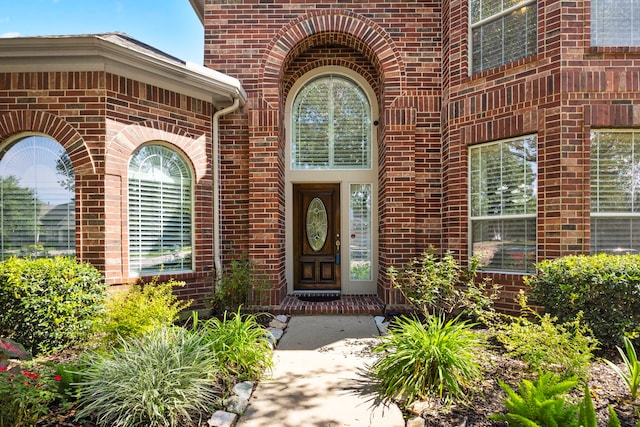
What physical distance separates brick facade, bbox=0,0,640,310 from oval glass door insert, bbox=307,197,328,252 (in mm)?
520

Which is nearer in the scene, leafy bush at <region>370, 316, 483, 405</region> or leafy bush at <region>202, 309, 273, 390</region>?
leafy bush at <region>370, 316, 483, 405</region>

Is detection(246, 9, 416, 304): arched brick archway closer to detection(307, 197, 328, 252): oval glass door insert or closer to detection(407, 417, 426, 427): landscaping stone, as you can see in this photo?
detection(307, 197, 328, 252): oval glass door insert

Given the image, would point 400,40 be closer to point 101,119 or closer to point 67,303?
point 101,119

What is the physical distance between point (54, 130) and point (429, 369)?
17.3 feet

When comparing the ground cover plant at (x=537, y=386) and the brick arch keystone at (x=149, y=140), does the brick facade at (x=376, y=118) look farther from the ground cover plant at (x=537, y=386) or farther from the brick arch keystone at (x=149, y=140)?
the ground cover plant at (x=537, y=386)

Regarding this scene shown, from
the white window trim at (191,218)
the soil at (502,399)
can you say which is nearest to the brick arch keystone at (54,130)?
the white window trim at (191,218)

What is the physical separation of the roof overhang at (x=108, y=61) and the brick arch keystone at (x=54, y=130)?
2.00 feet

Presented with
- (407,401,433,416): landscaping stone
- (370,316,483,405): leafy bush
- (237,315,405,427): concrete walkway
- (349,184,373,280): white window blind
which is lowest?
(237,315,405,427): concrete walkway

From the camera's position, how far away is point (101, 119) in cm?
459

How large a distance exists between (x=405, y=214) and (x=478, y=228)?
1.12 meters

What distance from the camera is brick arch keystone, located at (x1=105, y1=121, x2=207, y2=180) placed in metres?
4.67

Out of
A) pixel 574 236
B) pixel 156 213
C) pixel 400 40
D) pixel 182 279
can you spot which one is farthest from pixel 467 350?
pixel 400 40

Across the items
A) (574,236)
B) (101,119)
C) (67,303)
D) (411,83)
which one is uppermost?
(411,83)

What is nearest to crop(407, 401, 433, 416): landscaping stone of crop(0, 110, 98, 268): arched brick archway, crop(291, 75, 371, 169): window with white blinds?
crop(0, 110, 98, 268): arched brick archway
